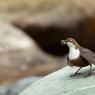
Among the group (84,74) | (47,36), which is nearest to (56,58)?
(47,36)

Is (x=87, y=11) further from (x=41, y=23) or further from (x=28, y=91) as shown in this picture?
(x=28, y=91)

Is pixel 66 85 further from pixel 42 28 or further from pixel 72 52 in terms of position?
pixel 42 28

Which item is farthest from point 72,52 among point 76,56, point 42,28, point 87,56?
point 42,28

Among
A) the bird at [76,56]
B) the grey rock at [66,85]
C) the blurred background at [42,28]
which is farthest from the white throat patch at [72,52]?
the blurred background at [42,28]

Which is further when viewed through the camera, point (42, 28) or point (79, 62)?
point (42, 28)

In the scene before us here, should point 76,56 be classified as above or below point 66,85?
above
